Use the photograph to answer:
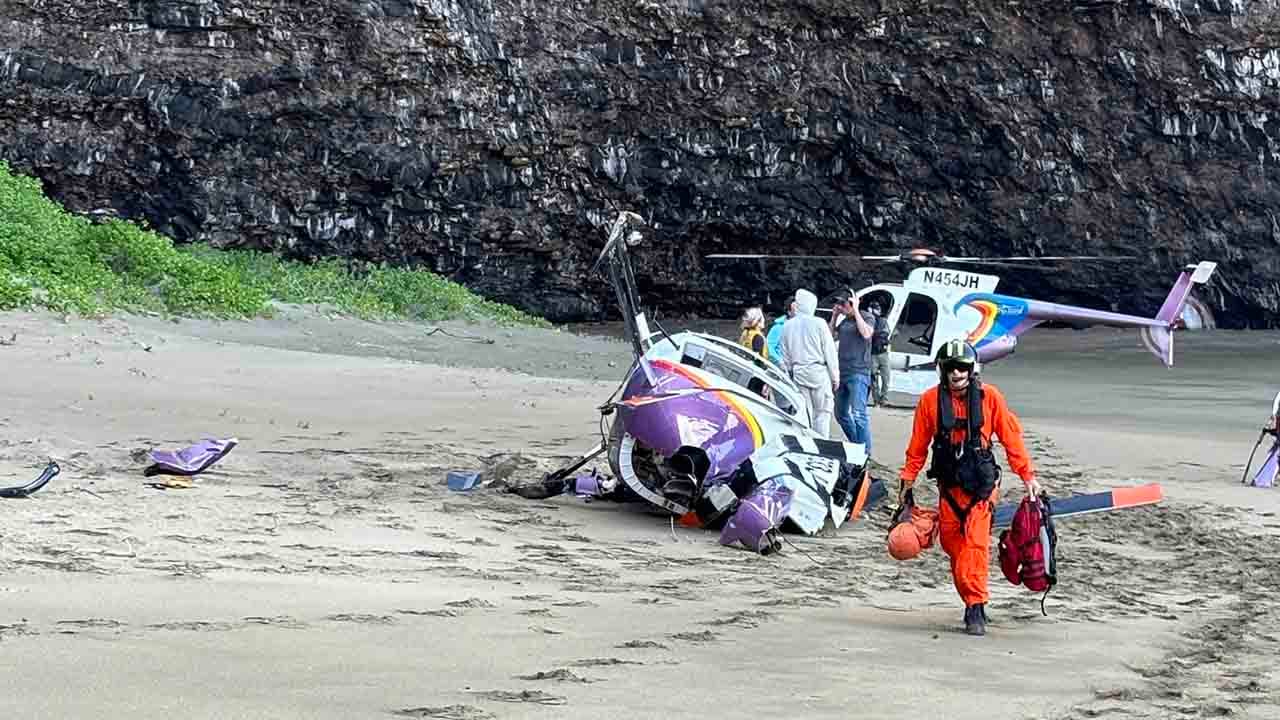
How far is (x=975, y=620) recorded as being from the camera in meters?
7.23

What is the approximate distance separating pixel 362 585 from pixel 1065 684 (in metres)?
3.00

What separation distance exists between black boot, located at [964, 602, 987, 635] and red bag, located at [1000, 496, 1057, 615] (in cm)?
30

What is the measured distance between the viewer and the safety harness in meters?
7.38

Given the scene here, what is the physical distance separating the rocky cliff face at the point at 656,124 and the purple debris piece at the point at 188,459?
19112 mm

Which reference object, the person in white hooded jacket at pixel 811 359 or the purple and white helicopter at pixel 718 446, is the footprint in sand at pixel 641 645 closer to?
the purple and white helicopter at pixel 718 446

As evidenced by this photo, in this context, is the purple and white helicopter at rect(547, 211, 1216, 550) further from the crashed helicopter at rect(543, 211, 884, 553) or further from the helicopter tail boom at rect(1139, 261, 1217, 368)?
the helicopter tail boom at rect(1139, 261, 1217, 368)

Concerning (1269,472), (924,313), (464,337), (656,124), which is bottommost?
(464,337)

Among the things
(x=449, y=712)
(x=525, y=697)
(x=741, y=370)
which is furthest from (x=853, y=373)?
(x=449, y=712)

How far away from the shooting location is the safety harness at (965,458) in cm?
738

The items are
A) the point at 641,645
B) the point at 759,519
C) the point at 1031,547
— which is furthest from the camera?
the point at 759,519

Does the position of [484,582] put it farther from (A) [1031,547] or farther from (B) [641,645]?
(A) [1031,547]

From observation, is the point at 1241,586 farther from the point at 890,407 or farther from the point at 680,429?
the point at 890,407

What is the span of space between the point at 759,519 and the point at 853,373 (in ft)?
16.1

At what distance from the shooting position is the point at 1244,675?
6.34 metres
